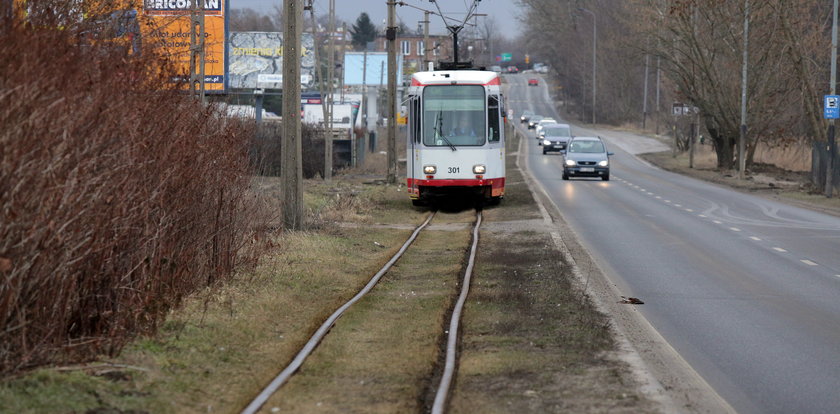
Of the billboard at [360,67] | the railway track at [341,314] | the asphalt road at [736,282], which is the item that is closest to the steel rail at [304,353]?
the railway track at [341,314]

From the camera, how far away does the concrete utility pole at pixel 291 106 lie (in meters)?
19.2

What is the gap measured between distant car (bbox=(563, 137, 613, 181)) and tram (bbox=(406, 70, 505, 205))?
17860mm

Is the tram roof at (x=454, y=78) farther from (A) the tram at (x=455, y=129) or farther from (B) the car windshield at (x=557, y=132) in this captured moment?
(B) the car windshield at (x=557, y=132)

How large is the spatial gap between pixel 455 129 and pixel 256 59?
39.7 meters

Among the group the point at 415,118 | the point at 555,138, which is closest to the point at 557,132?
the point at 555,138

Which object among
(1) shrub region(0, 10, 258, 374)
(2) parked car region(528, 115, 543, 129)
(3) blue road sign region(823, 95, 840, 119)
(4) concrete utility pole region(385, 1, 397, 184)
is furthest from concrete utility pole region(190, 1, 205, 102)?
(2) parked car region(528, 115, 543, 129)

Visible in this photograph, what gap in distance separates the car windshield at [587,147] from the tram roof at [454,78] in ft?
61.8

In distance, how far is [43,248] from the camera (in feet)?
24.9

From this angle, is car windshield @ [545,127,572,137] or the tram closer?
the tram

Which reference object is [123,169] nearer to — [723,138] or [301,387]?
[301,387]

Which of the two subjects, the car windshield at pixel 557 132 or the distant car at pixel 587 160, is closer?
the distant car at pixel 587 160

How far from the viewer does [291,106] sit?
19406mm

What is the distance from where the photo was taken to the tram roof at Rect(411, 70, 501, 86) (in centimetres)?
2738

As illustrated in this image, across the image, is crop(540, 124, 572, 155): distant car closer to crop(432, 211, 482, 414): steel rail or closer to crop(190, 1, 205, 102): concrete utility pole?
crop(190, 1, 205, 102): concrete utility pole
